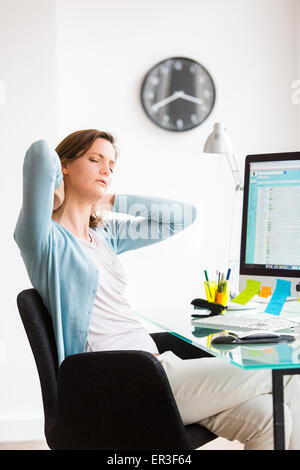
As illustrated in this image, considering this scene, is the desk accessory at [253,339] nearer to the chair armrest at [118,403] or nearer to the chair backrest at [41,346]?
the chair armrest at [118,403]

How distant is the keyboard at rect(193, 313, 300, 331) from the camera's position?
1468 mm

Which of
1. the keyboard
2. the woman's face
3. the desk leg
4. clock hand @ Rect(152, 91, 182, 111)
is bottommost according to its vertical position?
the desk leg

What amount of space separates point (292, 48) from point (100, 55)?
1124 millimetres

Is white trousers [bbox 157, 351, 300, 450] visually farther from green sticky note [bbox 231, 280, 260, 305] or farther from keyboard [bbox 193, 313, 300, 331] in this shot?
green sticky note [bbox 231, 280, 260, 305]

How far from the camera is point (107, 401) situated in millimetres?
1322

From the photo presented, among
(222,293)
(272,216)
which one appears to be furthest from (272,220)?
(222,293)

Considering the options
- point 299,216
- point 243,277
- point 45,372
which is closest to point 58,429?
point 45,372

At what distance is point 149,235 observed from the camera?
6.71 ft

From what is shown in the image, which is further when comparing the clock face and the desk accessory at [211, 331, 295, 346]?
the clock face

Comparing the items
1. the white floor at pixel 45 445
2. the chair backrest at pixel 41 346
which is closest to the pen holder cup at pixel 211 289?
the chair backrest at pixel 41 346

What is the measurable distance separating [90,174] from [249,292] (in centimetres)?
58

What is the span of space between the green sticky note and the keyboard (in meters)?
0.05

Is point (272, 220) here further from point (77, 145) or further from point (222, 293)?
point (77, 145)

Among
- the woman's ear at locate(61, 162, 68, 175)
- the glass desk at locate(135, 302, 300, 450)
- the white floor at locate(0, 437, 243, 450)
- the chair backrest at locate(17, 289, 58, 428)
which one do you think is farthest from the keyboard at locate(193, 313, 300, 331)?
the white floor at locate(0, 437, 243, 450)
